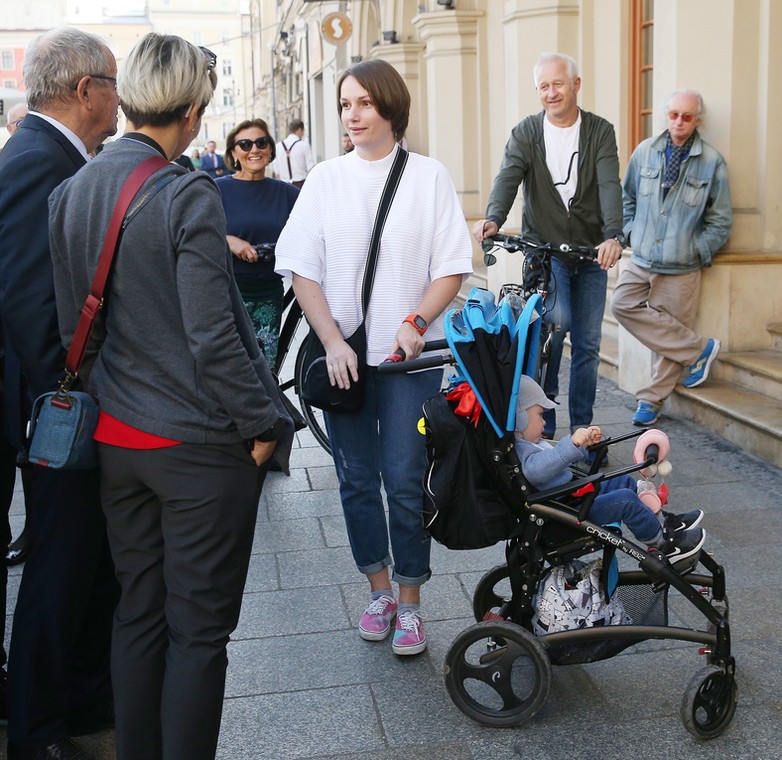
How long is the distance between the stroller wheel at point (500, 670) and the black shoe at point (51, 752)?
3.51ft

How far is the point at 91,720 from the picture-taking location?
3.40 m

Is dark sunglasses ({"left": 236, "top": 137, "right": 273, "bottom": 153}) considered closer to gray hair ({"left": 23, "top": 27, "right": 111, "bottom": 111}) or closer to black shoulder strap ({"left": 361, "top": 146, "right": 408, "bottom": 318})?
black shoulder strap ({"left": 361, "top": 146, "right": 408, "bottom": 318})


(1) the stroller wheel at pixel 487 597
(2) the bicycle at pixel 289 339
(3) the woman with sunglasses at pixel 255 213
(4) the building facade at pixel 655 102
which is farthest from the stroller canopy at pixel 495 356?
(4) the building facade at pixel 655 102

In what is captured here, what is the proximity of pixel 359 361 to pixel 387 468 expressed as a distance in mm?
375

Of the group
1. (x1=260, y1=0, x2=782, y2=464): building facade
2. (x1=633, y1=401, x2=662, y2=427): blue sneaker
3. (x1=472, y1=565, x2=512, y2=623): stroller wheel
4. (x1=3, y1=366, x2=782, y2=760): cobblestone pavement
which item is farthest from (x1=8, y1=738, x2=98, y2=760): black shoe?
(x1=633, y1=401, x2=662, y2=427): blue sneaker

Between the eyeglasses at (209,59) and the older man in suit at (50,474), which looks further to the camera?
the older man in suit at (50,474)

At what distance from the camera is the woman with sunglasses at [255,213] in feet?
19.5

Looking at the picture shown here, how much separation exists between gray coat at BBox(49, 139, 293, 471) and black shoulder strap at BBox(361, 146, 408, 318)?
108 centimetres

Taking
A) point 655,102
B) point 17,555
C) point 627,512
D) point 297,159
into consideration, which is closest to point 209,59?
point 627,512

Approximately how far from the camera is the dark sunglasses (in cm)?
596

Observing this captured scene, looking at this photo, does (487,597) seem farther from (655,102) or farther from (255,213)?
(655,102)

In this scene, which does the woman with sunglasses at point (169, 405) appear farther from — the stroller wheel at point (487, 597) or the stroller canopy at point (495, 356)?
the stroller wheel at point (487, 597)

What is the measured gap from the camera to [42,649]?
307 cm

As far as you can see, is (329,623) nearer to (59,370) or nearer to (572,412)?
(59,370)
